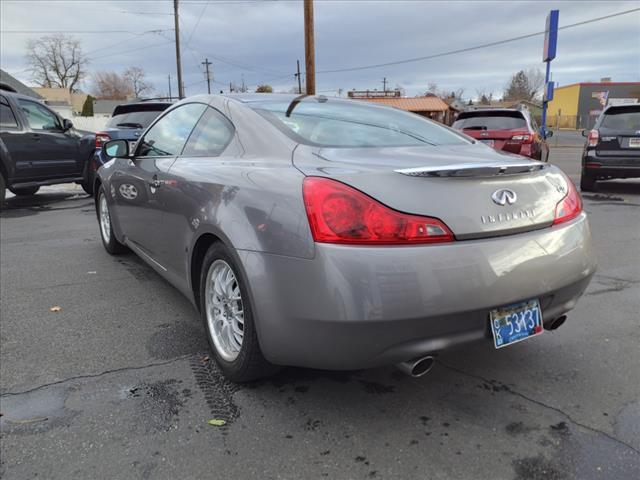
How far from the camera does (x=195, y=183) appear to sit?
2.88 meters

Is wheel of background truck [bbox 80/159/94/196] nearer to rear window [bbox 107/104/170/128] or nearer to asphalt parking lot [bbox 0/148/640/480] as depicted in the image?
rear window [bbox 107/104/170/128]

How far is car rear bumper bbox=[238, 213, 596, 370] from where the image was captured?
1.97m

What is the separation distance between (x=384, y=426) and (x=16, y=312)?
114 inches

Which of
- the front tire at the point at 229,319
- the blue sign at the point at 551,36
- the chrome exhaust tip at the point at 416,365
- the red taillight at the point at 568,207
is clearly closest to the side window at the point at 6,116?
the front tire at the point at 229,319

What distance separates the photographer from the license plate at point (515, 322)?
7.27 ft

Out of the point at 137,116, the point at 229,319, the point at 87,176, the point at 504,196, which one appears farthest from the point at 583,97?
the point at 229,319

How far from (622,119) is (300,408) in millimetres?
8901

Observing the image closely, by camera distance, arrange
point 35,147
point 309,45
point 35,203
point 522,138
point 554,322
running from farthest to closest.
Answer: point 309,45, point 35,203, point 522,138, point 35,147, point 554,322

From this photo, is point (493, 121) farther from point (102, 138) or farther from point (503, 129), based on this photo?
point (102, 138)

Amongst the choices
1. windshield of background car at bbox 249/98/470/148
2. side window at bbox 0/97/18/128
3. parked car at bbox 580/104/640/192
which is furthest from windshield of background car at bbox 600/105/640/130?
side window at bbox 0/97/18/128

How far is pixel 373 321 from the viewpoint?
1985mm

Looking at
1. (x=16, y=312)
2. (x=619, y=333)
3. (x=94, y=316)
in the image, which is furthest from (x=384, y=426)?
(x=16, y=312)

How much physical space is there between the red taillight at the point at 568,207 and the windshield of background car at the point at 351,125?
0.70m

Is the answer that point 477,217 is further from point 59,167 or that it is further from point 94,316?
point 59,167
